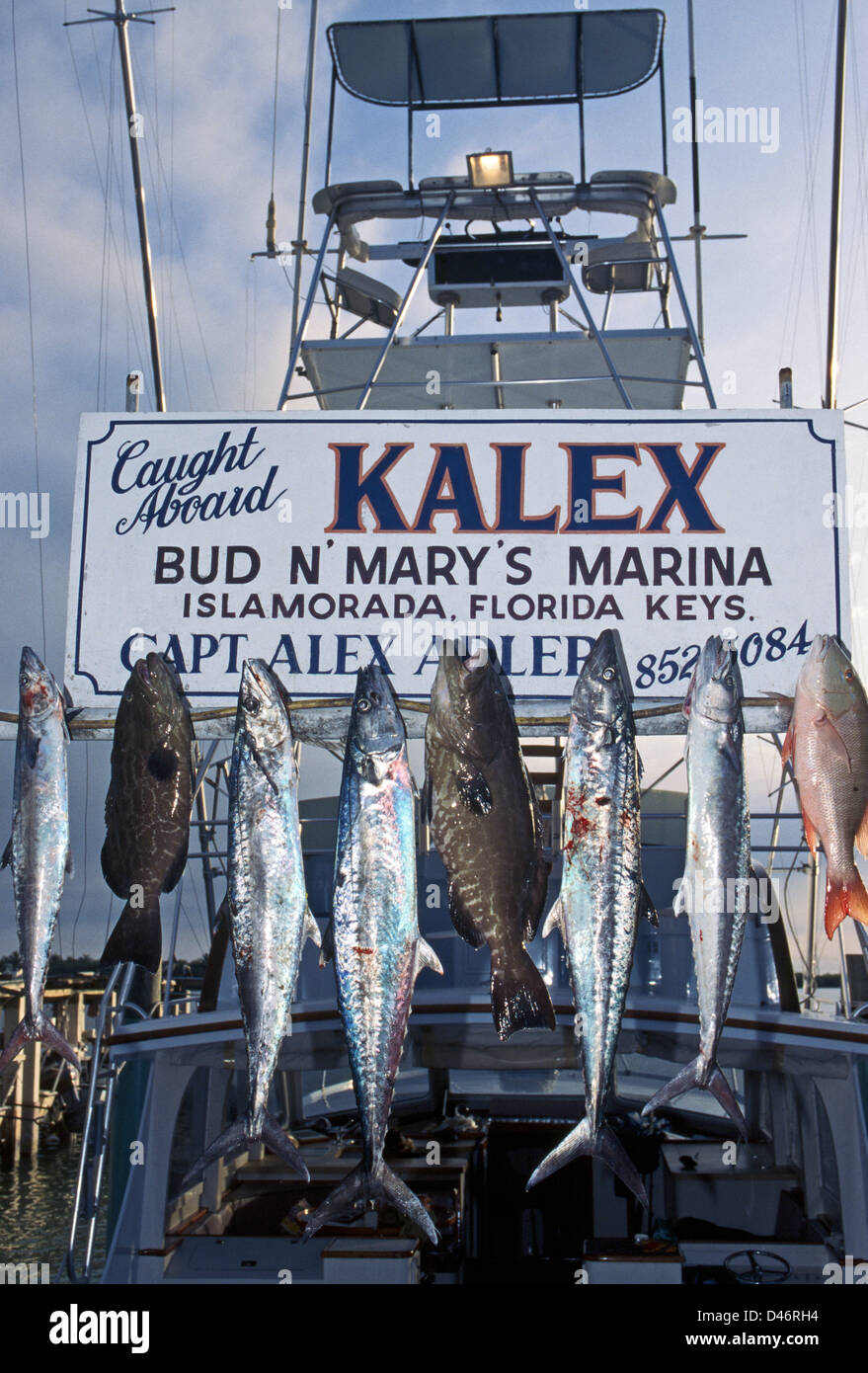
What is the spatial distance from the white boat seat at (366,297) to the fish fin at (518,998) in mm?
7756

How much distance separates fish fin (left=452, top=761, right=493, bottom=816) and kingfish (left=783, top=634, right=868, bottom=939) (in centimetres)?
88

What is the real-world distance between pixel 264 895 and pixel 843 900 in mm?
1533

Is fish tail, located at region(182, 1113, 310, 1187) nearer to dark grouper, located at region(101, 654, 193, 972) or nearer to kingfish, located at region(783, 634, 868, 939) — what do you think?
dark grouper, located at region(101, 654, 193, 972)

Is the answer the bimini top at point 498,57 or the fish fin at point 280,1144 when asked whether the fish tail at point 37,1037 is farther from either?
the bimini top at point 498,57

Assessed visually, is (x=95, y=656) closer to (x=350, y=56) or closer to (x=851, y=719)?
(x=851, y=719)

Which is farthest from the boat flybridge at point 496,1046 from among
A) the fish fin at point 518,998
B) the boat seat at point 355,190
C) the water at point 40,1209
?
the water at point 40,1209

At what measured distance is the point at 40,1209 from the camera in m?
20.8

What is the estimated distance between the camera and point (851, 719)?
293cm

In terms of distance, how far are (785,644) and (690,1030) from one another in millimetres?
2316

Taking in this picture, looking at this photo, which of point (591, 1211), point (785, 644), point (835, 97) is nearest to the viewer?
point (785, 644)

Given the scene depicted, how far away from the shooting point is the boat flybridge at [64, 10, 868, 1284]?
5336mm

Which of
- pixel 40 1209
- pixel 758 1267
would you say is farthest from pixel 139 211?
pixel 40 1209

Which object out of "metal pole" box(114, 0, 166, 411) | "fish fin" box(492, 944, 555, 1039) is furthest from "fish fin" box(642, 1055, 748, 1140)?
"metal pole" box(114, 0, 166, 411)
